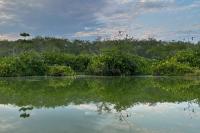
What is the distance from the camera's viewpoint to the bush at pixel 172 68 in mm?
35688

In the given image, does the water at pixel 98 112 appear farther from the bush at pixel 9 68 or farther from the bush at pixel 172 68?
the bush at pixel 172 68

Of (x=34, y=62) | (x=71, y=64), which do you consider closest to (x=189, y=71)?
(x=71, y=64)

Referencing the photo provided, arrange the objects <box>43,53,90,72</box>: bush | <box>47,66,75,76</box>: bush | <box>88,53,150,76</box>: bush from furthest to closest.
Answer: <box>43,53,90,72</box>: bush < <box>47,66,75,76</box>: bush < <box>88,53,150,76</box>: bush

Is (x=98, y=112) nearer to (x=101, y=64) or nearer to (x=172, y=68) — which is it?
(x=101, y=64)

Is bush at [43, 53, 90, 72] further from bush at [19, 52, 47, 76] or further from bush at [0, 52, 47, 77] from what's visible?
bush at [19, 52, 47, 76]

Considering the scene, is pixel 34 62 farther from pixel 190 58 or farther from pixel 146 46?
pixel 146 46

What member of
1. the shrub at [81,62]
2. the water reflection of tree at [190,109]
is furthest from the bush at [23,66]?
the water reflection of tree at [190,109]

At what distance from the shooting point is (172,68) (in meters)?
36.0

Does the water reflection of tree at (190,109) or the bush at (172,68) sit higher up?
the water reflection of tree at (190,109)

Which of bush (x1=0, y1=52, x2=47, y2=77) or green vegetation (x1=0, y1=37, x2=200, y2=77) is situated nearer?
bush (x1=0, y1=52, x2=47, y2=77)

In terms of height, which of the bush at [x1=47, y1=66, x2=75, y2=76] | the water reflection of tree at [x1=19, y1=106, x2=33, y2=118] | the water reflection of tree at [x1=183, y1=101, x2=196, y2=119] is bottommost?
the bush at [x1=47, y1=66, x2=75, y2=76]

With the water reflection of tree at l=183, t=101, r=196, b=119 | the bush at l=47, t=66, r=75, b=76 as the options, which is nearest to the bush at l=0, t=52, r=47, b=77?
the bush at l=47, t=66, r=75, b=76

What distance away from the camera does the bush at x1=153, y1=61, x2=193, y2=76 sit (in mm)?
35688

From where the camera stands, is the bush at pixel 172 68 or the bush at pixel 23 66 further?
the bush at pixel 172 68
